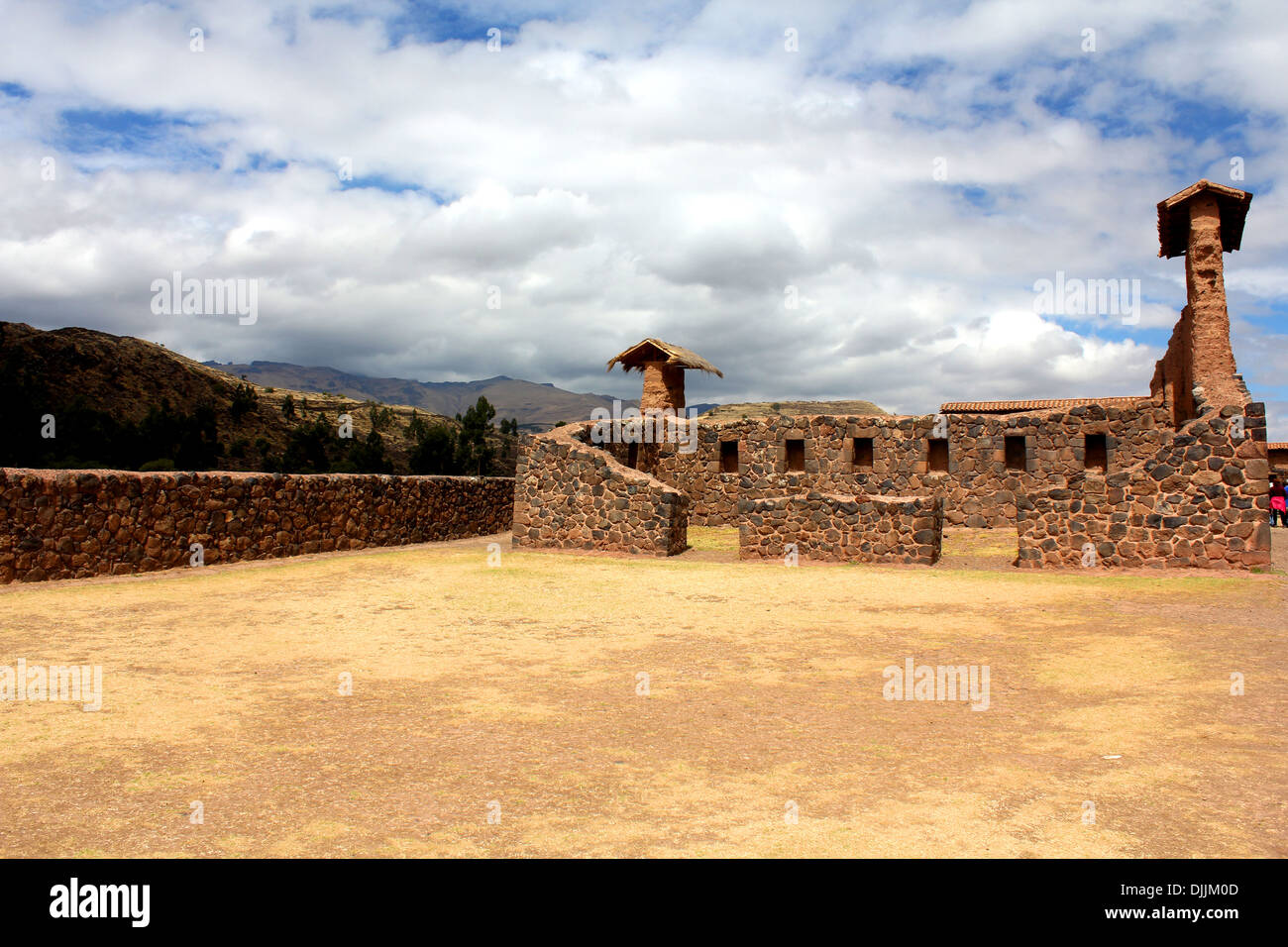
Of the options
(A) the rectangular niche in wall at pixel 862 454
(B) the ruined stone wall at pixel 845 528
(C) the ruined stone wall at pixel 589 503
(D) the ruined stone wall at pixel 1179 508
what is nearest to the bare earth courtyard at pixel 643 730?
(D) the ruined stone wall at pixel 1179 508

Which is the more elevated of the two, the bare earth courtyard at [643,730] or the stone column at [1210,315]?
the stone column at [1210,315]

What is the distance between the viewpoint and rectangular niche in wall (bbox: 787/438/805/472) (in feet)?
73.3

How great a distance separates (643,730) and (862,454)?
17.7 m

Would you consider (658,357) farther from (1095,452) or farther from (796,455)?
(1095,452)

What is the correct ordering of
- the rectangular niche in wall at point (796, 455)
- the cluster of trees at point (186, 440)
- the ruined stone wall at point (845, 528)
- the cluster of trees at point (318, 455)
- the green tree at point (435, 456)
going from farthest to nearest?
the green tree at point (435, 456)
the cluster of trees at point (318, 455)
the cluster of trees at point (186, 440)
the rectangular niche in wall at point (796, 455)
the ruined stone wall at point (845, 528)

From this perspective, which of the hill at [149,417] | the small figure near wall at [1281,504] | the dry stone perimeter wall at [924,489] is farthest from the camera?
the hill at [149,417]

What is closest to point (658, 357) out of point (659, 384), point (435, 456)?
point (659, 384)

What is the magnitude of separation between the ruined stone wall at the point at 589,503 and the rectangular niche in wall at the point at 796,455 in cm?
621

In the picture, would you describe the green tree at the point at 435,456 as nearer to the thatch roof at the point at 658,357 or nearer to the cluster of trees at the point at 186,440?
the cluster of trees at the point at 186,440

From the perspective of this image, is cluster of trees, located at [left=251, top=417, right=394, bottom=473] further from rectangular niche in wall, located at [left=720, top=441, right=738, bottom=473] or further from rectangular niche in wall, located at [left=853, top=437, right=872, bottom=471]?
rectangular niche in wall, located at [left=853, top=437, right=872, bottom=471]

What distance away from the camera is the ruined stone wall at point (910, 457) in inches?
768

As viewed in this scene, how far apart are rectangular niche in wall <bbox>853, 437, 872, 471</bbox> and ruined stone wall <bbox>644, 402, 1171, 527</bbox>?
7.5 inches
